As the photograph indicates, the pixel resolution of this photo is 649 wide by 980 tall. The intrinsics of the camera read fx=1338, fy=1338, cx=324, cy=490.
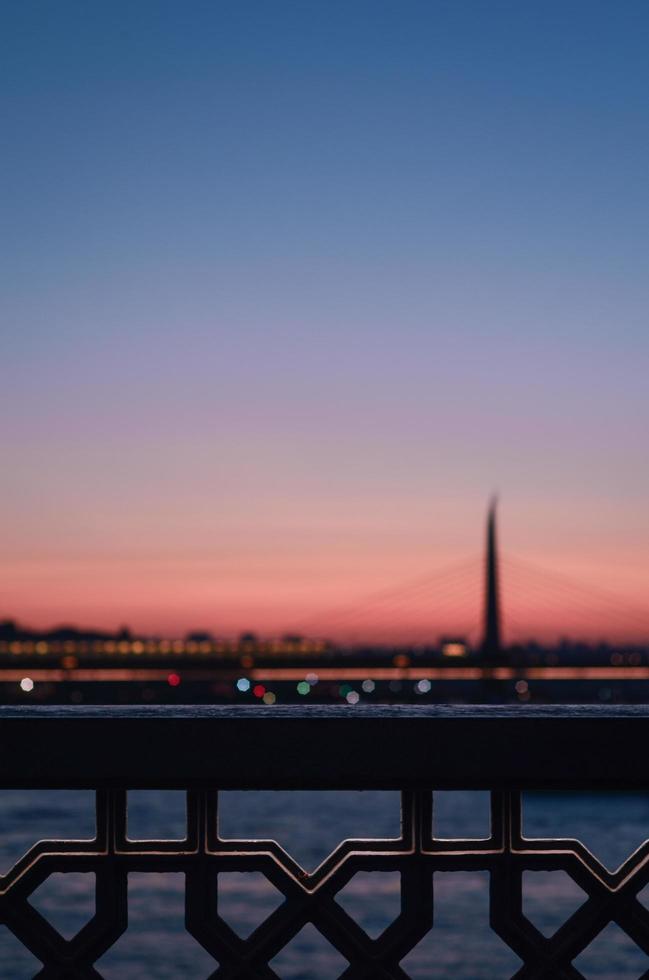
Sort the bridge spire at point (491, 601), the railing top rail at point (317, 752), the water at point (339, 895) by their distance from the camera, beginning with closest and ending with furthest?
1. the railing top rail at point (317, 752)
2. the water at point (339, 895)
3. the bridge spire at point (491, 601)

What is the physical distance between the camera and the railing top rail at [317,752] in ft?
8.16

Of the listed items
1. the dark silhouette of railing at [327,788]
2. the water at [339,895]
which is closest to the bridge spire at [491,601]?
the water at [339,895]

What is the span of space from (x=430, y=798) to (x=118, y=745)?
0.63 metres

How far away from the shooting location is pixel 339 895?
157ft

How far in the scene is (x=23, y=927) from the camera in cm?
256

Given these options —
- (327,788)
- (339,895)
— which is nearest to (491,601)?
(339,895)

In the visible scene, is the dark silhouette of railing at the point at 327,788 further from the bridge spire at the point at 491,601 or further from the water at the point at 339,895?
the bridge spire at the point at 491,601

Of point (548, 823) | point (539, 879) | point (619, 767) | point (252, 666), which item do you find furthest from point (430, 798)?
point (548, 823)

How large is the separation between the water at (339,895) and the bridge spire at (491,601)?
8.73m

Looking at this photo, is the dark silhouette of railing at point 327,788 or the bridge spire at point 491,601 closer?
the dark silhouette of railing at point 327,788

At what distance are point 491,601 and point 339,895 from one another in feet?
55.8

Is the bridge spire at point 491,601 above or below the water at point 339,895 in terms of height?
above

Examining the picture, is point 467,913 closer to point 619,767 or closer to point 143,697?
point 143,697

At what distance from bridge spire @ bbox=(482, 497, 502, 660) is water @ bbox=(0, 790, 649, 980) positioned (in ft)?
28.6
